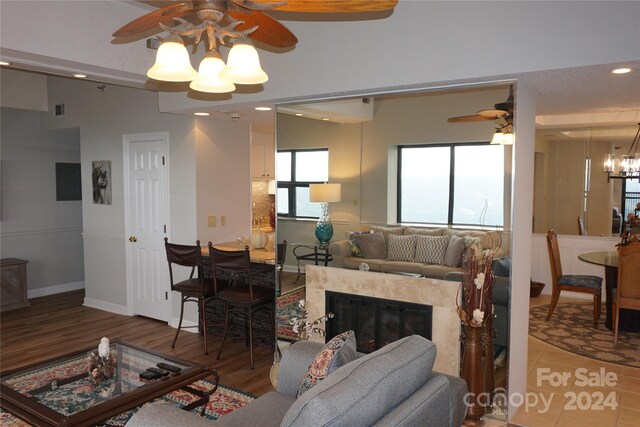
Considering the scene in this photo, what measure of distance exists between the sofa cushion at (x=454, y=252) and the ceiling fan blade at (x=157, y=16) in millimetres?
2351

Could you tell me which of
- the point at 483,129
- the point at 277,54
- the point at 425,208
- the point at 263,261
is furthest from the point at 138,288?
the point at 483,129

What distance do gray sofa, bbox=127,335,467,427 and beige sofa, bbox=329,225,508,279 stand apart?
3.71 ft

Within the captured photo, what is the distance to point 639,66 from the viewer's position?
2.83m

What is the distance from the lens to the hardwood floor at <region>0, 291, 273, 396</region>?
4418mm

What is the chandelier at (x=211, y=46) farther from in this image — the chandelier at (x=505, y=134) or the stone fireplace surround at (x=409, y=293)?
the stone fireplace surround at (x=409, y=293)

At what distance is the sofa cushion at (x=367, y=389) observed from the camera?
1.77 m

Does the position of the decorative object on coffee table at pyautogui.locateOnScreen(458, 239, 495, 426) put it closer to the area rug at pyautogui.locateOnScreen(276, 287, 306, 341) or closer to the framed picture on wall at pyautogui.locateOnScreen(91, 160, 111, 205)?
the area rug at pyautogui.locateOnScreen(276, 287, 306, 341)

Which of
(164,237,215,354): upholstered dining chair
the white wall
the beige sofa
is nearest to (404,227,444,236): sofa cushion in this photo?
the beige sofa

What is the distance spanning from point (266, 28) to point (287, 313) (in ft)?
9.21

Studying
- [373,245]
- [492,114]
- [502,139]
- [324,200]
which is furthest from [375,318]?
[492,114]

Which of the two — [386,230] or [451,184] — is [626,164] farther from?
[386,230]

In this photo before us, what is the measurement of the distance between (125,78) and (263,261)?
6.76ft

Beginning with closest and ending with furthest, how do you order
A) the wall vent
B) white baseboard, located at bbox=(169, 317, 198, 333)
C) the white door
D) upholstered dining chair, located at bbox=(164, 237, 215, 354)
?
upholstered dining chair, located at bbox=(164, 237, 215, 354) → white baseboard, located at bbox=(169, 317, 198, 333) → the white door → the wall vent

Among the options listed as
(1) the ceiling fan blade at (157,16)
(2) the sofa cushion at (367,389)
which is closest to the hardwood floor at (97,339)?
(2) the sofa cushion at (367,389)
